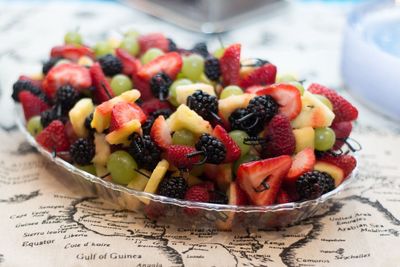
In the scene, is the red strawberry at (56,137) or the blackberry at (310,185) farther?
the red strawberry at (56,137)

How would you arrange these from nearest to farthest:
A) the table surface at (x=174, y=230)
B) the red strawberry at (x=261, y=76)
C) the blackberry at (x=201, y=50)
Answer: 1. the table surface at (x=174, y=230)
2. the red strawberry at (x=261, y=76)
3. the blackberry at (x=201, y=50)

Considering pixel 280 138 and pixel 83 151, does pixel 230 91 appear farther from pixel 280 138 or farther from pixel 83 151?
pixel 83 151

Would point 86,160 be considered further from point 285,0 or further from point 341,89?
point 285,0

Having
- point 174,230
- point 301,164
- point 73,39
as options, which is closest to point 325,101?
point 301,164

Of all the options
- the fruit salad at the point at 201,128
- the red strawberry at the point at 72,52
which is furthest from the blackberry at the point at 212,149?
the red strawberry at the point at 72,52

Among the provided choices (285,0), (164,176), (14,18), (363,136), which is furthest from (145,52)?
(285,0)

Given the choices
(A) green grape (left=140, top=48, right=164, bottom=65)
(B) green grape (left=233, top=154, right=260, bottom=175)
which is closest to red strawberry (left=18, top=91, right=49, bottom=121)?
(A) green grape (left=140, top=48, right=164, bottom=65)

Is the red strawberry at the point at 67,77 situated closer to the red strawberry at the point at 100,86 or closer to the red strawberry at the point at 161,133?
the red strawberry at the point at 100,86
